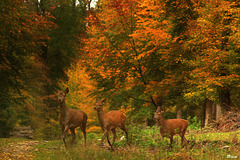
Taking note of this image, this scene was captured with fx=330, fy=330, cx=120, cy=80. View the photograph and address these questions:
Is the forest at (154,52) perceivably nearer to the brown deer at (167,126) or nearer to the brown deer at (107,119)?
the brown deer at (107,119)

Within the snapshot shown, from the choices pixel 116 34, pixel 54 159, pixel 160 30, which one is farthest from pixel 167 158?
pixel 116 34

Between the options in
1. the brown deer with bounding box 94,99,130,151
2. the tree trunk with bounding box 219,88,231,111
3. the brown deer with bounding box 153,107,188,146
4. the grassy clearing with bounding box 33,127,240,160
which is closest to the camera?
the grassy clearing with bounding box 33,127,240,160

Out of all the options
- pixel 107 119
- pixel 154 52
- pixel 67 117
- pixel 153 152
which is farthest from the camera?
pixel 154 52

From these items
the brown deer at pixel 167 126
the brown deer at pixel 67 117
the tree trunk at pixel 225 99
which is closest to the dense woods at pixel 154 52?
the tree trunk at pixel 225 99

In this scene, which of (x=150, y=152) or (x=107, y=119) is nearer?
(x=150, y=152)

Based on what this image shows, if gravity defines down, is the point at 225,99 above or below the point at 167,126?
above

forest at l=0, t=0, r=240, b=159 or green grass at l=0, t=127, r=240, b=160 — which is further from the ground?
forest at l=0, t=0, r=240, b=159

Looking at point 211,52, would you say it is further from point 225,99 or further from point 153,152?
point 153,152

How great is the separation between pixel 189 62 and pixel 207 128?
4904 mm

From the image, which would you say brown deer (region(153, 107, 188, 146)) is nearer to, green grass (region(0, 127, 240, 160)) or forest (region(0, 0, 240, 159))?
green grass (region(0, 127, 240, 160))

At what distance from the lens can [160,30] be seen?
1636 cm

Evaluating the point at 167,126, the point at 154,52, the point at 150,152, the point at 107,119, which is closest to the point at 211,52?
the point at 154,52

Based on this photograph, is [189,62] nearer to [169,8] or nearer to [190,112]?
[169,8]

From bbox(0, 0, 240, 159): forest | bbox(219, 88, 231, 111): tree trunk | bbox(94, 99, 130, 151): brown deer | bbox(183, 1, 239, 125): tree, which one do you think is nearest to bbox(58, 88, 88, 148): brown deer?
bbox(94, 99, 130, 151): brown deer
